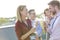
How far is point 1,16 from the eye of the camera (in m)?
3.09

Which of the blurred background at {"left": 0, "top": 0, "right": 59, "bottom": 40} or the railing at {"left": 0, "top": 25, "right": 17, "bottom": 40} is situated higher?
the blurred background at {"left": 0, "top": 0, "right": 59, "bottom": 40}

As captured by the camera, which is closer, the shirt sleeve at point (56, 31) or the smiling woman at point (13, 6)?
the shirt sleeve at point (56, 31)

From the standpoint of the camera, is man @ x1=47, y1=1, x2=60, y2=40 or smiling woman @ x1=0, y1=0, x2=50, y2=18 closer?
man @ x1=47, y1=1, x2=60, y2=40

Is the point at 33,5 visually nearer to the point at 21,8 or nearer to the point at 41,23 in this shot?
the point at 41,23

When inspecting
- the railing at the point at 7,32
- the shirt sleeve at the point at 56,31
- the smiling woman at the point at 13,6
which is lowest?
the railing at the point at 7,32

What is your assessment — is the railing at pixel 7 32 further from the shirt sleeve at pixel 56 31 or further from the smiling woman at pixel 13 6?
the shirt sleeve at pixel 56 31

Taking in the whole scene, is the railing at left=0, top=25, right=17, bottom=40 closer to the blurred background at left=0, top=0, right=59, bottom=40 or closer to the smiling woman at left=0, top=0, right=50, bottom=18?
the blurred background at left=0, top=0, right=59, bottom=40

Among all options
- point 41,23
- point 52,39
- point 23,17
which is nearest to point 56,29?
point 52,39

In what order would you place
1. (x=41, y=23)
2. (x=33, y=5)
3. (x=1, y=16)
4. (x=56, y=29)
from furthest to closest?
(x=33, y=5) → (x=1, y=16) → (x=41, y=23) → (x=56, y=29)

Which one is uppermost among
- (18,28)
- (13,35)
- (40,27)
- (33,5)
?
(33,5)

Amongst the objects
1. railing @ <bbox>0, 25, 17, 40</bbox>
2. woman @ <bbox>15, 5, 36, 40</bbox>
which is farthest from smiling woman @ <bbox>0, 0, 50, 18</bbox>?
woman @ <bbox>15, 5, 36, 40</bbox>

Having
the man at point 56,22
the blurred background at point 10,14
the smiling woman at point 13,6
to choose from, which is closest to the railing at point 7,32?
the blurred background at point 10,14

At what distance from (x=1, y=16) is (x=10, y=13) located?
20 centimetres

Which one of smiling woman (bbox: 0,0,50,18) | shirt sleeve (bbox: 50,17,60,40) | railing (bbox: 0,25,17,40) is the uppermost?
smiling woman (bbox: 0,0,50,18)
